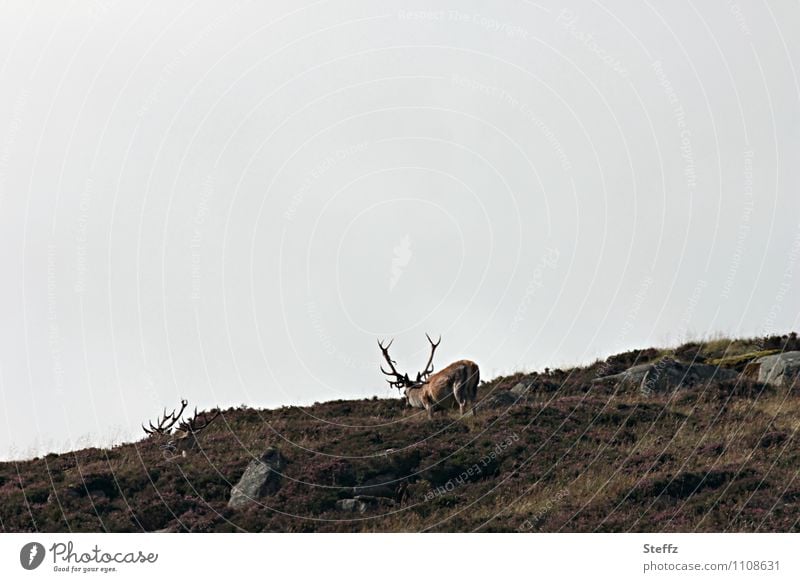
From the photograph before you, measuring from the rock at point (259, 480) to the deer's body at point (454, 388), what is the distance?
21.4 ft

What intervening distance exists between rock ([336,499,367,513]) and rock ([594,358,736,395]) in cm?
1205

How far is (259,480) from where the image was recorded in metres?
25.1

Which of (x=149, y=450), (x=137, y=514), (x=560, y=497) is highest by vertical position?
(x=149, y=450)

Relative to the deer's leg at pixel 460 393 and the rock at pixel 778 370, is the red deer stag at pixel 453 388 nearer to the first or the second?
the deer's leg at pixel 460 393

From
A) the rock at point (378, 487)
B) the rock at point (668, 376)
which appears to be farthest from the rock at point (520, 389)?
the rock at point (378, 487)

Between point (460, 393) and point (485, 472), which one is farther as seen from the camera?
point (460, 393)

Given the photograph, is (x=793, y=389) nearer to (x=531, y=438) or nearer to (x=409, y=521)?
(x=531, y=438)

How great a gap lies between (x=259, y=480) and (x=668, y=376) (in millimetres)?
14687

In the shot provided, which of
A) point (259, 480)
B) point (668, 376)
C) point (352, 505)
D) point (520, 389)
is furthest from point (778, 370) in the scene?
point (259, 480)

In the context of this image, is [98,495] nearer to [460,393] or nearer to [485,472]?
[485,472]

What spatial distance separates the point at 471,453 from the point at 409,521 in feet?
13.3

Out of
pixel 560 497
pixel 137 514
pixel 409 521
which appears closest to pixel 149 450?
pixel 137 514

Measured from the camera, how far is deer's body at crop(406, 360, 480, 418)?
31.0m

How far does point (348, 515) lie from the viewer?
77.7 ft
